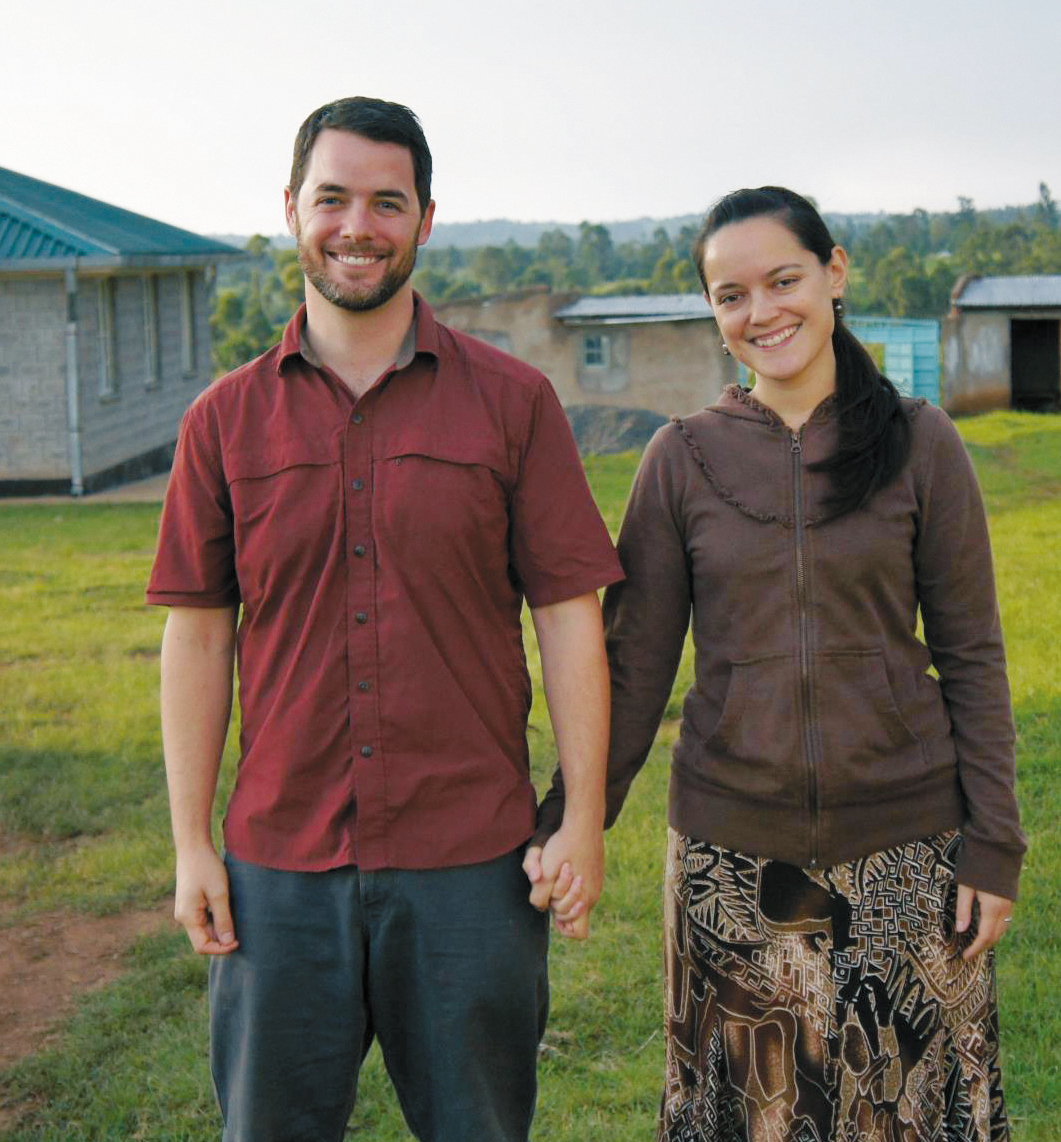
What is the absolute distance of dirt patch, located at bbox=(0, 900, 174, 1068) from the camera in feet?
15.2

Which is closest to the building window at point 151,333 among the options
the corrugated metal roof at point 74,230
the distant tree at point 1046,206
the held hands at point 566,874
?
the corrugated metal roof at point 74,230

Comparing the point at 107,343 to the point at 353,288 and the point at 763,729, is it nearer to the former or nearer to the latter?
the point at 353,288

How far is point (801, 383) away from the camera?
297 cm

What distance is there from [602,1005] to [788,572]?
2.15m

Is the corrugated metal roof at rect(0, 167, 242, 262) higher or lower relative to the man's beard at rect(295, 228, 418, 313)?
higher

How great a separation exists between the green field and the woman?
111cm

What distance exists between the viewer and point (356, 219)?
9.11 ft

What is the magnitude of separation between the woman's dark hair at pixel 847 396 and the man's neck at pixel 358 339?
2.04 ft

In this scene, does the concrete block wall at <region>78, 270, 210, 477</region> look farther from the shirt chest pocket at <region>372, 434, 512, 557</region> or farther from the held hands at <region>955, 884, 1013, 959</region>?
the held hands at <region>955, 884, 1013, 959</region>

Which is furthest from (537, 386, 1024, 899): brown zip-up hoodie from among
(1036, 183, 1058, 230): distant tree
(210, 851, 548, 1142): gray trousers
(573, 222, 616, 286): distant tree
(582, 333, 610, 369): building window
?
(1036, 183, 1058, 230): distant tree

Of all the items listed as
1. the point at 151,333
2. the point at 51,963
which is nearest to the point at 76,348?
the point at 151,333

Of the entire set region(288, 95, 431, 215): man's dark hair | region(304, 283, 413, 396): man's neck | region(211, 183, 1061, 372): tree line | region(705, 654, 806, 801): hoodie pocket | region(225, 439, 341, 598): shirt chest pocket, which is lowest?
region(705, 654, 806, 801): hoodie pocket

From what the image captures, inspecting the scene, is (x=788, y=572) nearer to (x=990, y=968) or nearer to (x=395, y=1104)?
(x=990, y=968)

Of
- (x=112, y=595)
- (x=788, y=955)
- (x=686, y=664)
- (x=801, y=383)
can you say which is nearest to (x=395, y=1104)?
(x=788, y=955)
